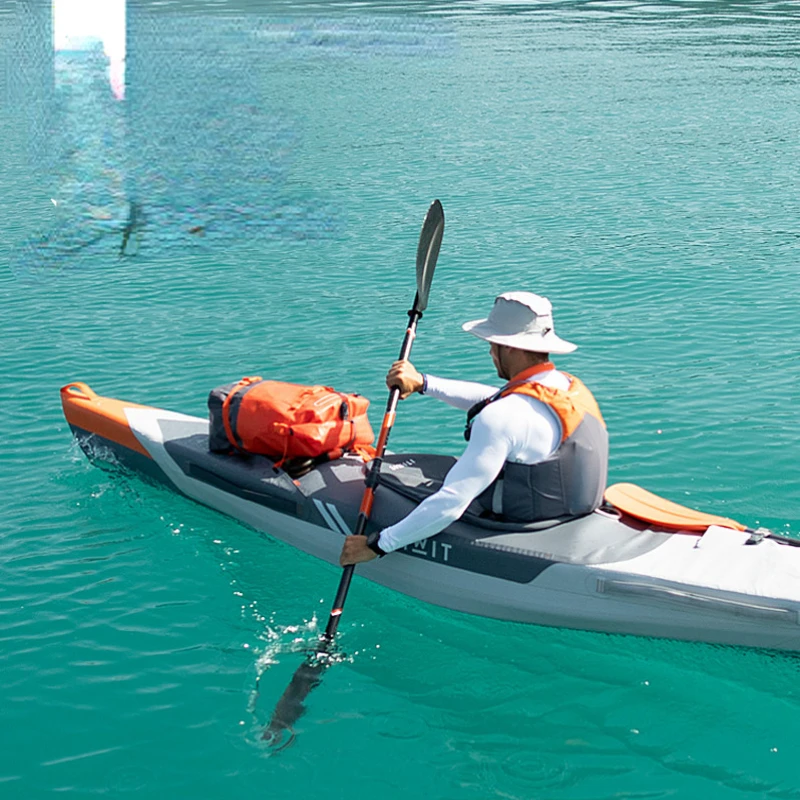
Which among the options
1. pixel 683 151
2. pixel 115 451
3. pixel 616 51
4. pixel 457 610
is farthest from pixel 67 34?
pixel 457 610

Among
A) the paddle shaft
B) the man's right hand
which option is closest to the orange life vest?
the man's right hand

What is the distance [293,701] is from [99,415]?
3.14 m

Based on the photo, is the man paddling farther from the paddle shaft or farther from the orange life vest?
the paddle shaft

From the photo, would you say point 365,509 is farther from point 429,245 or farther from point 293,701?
point 429,245

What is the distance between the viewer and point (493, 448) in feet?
17.5

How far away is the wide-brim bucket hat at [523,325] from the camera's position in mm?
5410

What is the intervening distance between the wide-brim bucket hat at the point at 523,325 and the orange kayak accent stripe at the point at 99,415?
2.95 meters

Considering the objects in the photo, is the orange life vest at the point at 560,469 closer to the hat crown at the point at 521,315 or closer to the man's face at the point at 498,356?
the man's face at the point at 498,356

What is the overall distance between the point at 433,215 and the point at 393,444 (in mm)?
1698

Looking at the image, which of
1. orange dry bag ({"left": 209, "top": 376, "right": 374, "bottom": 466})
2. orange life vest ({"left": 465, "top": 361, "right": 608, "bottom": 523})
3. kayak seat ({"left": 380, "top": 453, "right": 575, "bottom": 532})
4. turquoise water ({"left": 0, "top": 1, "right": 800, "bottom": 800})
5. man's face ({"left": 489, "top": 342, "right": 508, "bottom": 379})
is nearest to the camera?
turquoise water ({"left": 0, "top": 1, "right": 800, "bottom": 800})

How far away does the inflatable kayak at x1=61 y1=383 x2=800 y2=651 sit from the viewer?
536 cm

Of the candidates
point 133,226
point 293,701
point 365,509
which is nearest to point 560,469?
point 365,509

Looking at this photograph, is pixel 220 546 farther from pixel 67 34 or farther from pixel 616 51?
pixel 67 34

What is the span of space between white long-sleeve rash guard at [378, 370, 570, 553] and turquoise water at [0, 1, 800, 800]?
81 centimetres
